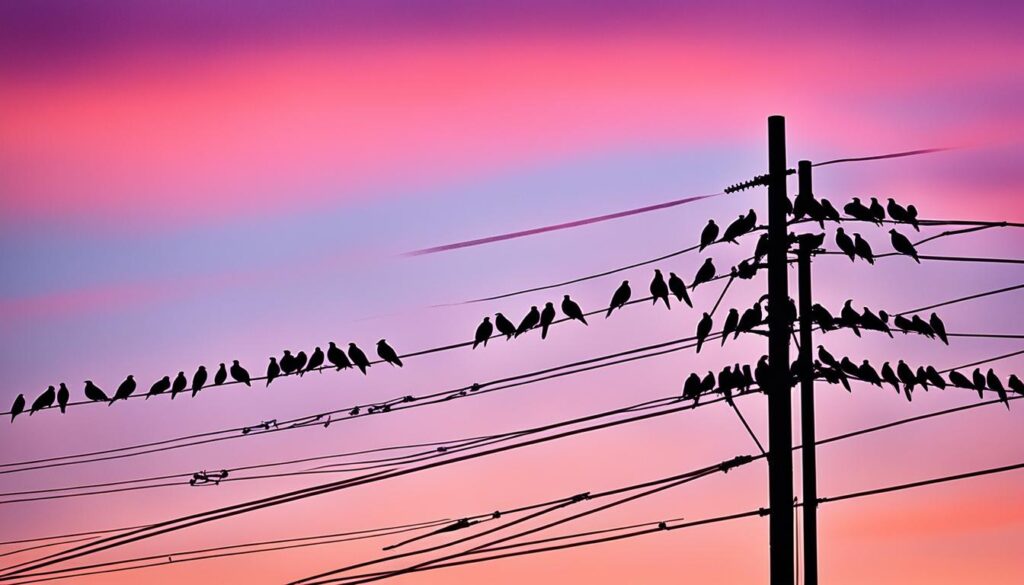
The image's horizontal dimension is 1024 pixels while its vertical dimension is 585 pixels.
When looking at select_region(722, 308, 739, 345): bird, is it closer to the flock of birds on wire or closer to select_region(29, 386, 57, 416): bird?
the flock of birds on wire

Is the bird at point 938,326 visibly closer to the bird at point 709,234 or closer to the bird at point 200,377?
the bird at point 709,234

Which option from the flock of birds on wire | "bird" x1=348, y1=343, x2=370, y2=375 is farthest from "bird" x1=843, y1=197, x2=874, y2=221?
"bird" x1=348, y1=343, x2=370, y2=375

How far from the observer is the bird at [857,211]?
55.6 ft

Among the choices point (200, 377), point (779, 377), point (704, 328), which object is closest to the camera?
point (779, 377)

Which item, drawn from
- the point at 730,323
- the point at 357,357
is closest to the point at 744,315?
the point at 730,323

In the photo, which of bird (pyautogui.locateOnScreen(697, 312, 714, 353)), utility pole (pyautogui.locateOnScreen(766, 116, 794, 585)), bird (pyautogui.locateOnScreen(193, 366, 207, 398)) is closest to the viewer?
utility pole (pyautogui.locateOnScreen(766, 116, 794, 585))

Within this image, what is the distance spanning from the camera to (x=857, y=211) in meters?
17.0

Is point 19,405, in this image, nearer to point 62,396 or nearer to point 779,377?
point 62,396

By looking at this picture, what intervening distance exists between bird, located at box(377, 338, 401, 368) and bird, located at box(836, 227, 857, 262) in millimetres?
6477

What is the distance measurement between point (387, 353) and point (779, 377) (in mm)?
8310

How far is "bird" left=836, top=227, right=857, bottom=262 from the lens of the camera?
16531mm

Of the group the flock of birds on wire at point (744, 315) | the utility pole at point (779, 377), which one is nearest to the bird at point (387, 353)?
the flock of birds on wire at point (744, 315)

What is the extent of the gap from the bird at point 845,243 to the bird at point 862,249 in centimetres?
7

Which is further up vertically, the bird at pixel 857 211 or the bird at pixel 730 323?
the bird at pixel 857 211
